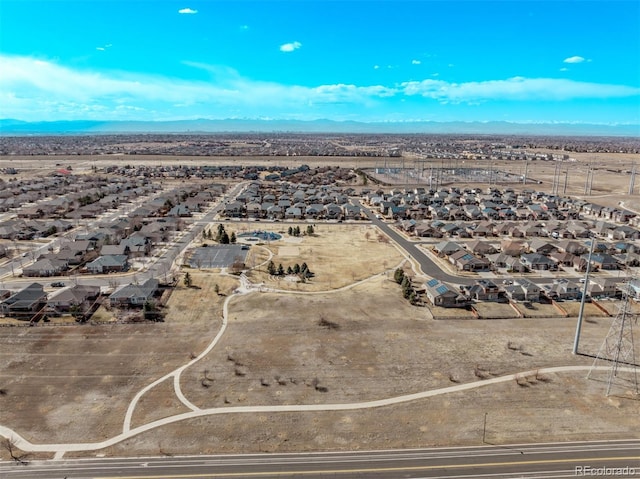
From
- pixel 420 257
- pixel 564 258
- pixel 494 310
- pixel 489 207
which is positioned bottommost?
pixel 494 310

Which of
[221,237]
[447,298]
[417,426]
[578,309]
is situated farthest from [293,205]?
[417,426]

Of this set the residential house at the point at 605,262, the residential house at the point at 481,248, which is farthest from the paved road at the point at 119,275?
the residential house at the point at 605,262

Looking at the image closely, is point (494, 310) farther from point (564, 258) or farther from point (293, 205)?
point (293, 205)

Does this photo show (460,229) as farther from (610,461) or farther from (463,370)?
(610,461)

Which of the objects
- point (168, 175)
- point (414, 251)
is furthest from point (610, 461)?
point (168, 175)

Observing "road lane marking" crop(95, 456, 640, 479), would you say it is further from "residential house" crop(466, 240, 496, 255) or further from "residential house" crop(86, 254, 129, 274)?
"residential house" crop(466, 240, 496, 255)

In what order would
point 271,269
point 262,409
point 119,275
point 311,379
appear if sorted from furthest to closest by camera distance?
point 271,269 < point 119,275 < point 311,379 < point 262,409

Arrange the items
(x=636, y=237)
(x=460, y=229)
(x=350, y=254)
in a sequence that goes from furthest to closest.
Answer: (x=460, y=229)
(x=636, y=237)
(x=350, y=254)
